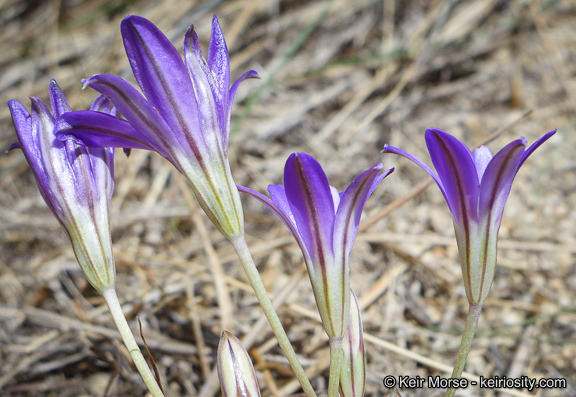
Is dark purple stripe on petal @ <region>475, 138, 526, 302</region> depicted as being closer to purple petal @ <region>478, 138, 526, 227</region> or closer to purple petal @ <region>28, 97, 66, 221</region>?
purple petal @ <region>478, 138, 526, 227</region>

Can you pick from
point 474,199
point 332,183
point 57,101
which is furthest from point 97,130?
point 332,183

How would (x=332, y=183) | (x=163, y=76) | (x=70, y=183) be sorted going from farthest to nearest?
(x=332, y=183), (x=70, y=183), (x=163, y=76)

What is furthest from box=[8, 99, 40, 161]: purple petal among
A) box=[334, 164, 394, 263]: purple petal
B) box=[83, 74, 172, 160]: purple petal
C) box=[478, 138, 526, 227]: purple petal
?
box=[478, 138, 526, 227]: purple petal

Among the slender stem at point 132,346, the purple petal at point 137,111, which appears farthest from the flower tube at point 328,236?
the slender stem at point 132,346

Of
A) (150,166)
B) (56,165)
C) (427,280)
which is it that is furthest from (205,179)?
(150,166)

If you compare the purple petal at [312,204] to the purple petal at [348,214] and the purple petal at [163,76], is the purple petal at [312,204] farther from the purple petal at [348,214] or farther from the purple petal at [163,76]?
the purple petal at [163,76]

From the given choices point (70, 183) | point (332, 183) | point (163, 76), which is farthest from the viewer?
point (332, 183)

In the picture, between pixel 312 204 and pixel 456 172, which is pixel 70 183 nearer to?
pixel 312 204
